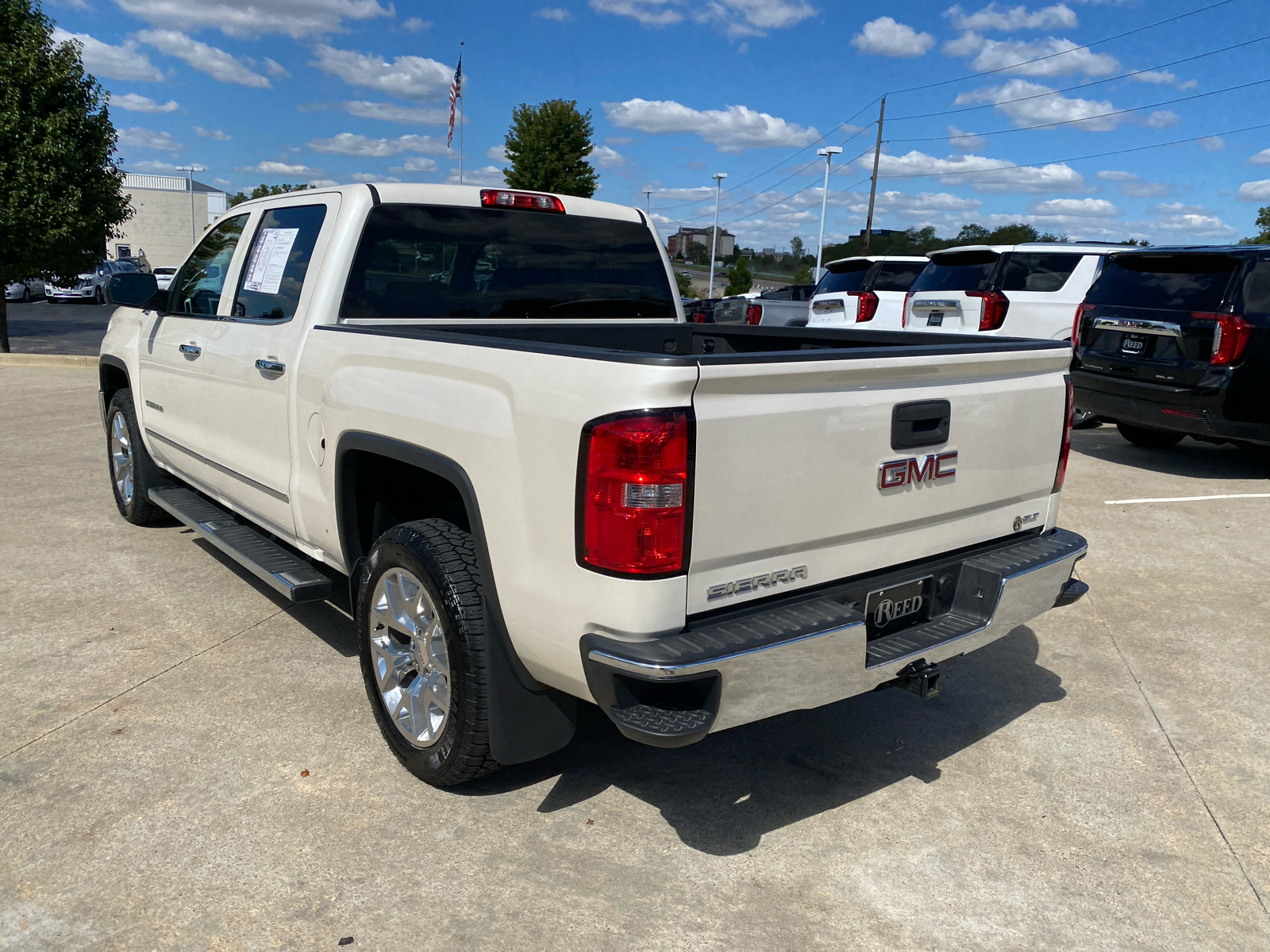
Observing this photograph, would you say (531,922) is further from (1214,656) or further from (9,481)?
(9,481)

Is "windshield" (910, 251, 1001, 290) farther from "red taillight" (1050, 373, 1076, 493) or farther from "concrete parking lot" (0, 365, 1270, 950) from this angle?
"red taillight" (1050, 373, 1076, 493)

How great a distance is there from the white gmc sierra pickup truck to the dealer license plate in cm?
1

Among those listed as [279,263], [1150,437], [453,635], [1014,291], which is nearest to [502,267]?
[279,263]

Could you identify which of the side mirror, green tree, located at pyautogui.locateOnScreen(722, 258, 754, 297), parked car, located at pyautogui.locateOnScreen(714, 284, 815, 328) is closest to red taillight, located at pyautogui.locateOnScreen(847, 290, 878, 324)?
parked car, located at pyautogui.locateOnScreen(714, 284, 815, 328)

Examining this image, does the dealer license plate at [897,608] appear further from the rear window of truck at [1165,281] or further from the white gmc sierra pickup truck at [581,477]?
the rear window of truck at [1165,281]

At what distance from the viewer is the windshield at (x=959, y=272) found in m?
10.7

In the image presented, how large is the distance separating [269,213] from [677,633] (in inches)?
120

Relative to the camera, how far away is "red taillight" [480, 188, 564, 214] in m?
4.15

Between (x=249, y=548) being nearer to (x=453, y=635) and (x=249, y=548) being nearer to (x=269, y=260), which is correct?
(x=269, y=260)

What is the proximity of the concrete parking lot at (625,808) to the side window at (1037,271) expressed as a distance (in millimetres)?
6216

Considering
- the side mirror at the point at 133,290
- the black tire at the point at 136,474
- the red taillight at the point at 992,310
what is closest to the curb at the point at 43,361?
the black tire at the point at 136,474

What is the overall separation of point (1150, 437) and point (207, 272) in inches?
350

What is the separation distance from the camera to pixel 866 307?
1267 cm

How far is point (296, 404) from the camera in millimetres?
3754
